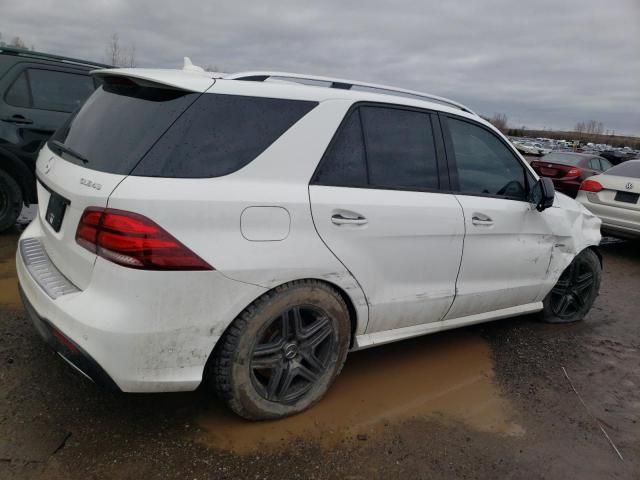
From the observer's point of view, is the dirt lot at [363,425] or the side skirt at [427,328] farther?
the side skirt at [427,328]

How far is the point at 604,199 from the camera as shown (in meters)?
7.86

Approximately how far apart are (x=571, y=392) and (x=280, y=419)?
2006 mm

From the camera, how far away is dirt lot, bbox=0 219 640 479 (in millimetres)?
2424

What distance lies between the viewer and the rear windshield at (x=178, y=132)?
225 centimetres

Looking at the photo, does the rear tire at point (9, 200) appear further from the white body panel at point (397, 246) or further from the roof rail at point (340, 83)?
the white body panel at point (397, 246)

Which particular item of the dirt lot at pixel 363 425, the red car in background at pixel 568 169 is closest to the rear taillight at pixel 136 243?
the dirt lot at pixel 363 425

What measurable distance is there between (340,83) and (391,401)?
74.9 inches

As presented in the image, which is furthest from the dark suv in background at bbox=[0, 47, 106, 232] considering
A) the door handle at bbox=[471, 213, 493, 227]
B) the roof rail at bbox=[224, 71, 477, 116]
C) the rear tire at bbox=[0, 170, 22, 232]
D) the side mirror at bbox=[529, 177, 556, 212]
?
the side mirror at bbox=[529, 177, 556, 212]

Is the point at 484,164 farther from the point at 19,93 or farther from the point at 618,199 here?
the point at 618,199

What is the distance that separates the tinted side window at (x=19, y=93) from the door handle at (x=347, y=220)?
4.42 metres

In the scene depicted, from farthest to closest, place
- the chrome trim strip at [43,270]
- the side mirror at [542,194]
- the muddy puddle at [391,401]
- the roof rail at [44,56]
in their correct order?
the roof rail at [44,56] < the side mirror at [542,194] < the muddy puddle at [391,401] < the chrome trim strip at [43,270]

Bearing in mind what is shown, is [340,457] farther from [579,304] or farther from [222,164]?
[579,304]

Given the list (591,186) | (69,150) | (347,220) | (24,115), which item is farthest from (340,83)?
(591,186)

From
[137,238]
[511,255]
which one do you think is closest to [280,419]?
[137,238]
